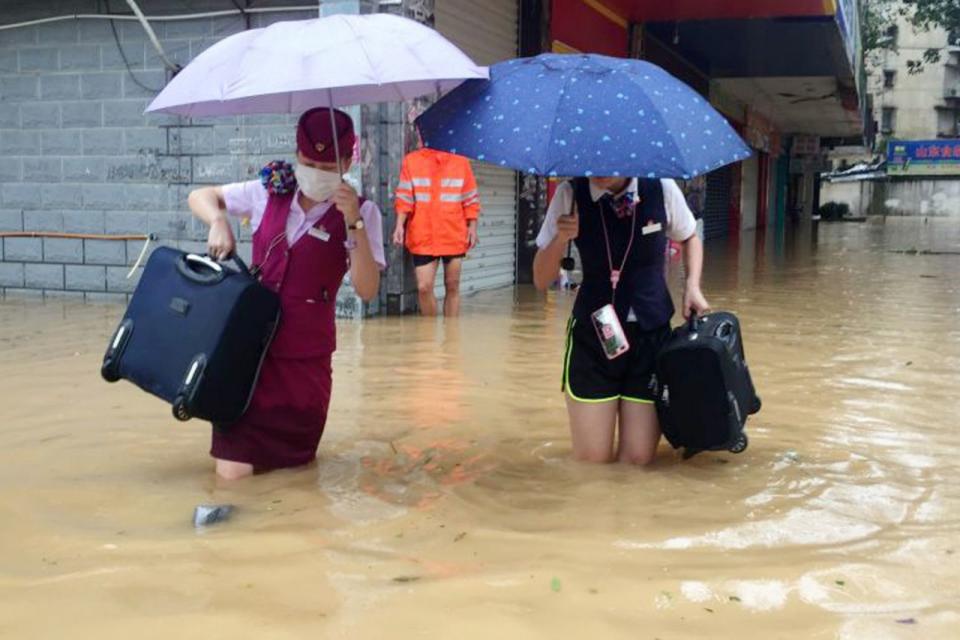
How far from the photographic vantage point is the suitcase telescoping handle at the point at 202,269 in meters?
3.70

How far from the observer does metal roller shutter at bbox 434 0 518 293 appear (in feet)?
33.8

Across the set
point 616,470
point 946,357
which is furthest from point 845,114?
point 616,470

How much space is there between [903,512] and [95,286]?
26.9 feet

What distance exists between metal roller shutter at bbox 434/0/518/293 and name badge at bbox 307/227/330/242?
635cm

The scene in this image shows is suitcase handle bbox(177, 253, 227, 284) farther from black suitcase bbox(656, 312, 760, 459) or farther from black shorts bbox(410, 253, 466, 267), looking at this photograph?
black shorts bbox(410, 253, 466, 267)

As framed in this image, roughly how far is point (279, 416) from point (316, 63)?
4.56 feet

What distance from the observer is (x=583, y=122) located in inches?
139

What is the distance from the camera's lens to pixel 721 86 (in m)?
22.5

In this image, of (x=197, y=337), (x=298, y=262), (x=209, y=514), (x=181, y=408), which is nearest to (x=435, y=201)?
(x=298, y=262)

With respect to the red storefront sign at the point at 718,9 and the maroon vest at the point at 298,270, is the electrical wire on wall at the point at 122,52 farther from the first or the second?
the red storefront sign at the point at 718,9

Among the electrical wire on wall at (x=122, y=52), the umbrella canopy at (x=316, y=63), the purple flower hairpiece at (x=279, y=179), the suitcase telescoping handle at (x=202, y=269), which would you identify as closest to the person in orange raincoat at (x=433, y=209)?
the electrical wire on wall at (x=122, y=52)

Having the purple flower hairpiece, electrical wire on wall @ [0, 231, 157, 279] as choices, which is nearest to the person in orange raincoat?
electrical wire on wall @ [0, 231, 157, 279]

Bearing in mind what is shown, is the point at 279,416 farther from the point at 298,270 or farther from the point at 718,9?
the point at 718,9

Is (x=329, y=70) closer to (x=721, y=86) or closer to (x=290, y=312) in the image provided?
(x=290, y=312)
